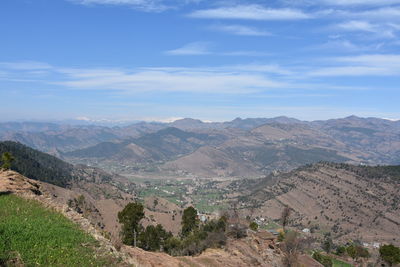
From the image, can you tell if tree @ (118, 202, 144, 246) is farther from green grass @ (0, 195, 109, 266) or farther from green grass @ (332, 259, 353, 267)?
green grass @ (332, 259, 353, 267)

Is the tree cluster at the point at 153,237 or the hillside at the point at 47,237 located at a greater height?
the hillside at the point at 47,237

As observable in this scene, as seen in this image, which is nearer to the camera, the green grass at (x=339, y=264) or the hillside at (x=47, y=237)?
the hillside at (x=47, y=237)

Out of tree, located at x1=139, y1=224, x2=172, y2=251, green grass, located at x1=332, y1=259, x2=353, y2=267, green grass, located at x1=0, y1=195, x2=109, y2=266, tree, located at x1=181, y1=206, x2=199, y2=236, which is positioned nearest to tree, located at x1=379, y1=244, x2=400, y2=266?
green grass, located at x1=332, y1=259, x2=353, y2=267

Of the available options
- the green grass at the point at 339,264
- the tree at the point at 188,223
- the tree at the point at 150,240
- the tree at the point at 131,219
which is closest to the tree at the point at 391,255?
the green grass at the point at 339,264

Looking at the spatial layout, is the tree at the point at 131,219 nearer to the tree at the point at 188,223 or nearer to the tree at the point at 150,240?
the tree at the point at 150,240

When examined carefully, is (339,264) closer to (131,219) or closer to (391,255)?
(391,255)

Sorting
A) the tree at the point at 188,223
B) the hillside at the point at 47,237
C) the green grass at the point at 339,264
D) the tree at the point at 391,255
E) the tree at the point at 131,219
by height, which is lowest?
the green grass at the point at 339,264

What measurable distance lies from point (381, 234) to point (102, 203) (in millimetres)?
165192

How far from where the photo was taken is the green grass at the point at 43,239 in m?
18.3

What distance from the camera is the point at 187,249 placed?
6247cm

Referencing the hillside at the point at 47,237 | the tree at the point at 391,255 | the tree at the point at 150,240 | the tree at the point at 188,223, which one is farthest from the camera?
the tree at the point at 188,223

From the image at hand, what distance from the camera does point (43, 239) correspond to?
20422 millimetres

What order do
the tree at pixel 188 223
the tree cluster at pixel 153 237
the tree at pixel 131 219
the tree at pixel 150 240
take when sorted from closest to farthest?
the tree cluster at pixel 153 237 → the tree at pixel 131 219 → the tree at pixel 150 240 → the tree at pixel 188 223

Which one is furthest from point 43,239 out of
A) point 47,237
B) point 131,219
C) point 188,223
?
point 188,223
